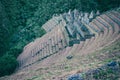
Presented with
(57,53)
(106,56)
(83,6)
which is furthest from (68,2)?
(106,56)

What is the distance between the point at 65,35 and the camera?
18.3 metres

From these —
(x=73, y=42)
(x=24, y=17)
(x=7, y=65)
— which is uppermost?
(x=24, y=17)

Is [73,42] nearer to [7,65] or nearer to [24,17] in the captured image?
[7,65]

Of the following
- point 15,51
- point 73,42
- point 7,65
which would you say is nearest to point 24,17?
point 15,51

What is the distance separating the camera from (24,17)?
31766mm

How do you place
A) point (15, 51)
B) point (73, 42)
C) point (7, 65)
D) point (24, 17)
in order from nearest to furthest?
point (73, 42), point (7, 65), point (15, 51), point (24, 17)

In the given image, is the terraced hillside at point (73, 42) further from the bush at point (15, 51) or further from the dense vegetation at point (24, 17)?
the dense vegetation at point (24, 17)

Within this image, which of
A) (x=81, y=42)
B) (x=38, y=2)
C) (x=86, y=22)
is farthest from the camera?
(x=38, y=2)

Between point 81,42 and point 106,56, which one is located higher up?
point 81,42

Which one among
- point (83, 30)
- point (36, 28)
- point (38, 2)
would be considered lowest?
point (83, 30)

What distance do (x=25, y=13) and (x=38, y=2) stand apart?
9.40 ft

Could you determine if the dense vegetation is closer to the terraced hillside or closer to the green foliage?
the green foliage

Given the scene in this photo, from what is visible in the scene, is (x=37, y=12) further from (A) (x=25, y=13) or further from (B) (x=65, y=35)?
(B) (x=65, y=35)

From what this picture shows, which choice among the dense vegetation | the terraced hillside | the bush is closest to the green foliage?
the dense vegetation
